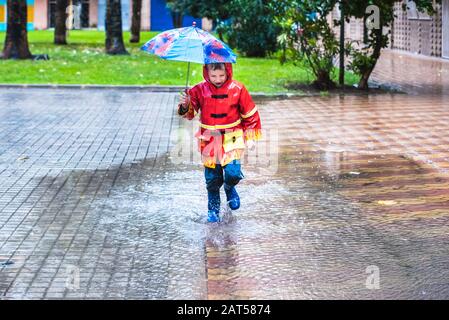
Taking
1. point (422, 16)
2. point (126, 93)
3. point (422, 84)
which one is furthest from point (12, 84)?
point (422, 16)

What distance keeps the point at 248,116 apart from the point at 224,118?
0.61 feet

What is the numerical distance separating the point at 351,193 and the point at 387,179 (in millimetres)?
750

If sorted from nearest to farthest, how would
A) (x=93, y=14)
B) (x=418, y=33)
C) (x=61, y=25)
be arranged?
(x=418, y=33)
(x=61, y=25)
(x=93, y=14)

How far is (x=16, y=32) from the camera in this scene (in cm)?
2377

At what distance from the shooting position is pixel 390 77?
2072 cm

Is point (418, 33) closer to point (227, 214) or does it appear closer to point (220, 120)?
point (227, 214)

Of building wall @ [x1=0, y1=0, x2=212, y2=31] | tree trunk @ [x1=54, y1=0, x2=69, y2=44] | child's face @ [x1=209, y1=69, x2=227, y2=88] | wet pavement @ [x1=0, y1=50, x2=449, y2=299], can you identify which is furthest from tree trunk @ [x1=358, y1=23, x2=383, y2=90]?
building wall @ [x1=0, y1=0, x2=212, y2=31]

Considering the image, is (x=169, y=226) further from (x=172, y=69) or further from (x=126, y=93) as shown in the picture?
(x=172, y=69)

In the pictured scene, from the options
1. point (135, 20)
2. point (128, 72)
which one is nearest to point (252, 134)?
point (128, 72)

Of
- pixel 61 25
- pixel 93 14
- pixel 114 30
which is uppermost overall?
pixel 93 14

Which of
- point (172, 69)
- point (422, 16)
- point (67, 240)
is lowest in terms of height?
point (67, 240)

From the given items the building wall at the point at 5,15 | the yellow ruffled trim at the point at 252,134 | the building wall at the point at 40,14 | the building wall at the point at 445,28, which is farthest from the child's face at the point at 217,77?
the building wall at the point at 40,14

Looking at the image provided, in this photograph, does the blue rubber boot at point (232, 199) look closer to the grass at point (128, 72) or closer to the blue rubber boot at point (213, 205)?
the blue rubber boot at point (213, 205)

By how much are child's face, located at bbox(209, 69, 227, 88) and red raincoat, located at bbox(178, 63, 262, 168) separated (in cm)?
4
